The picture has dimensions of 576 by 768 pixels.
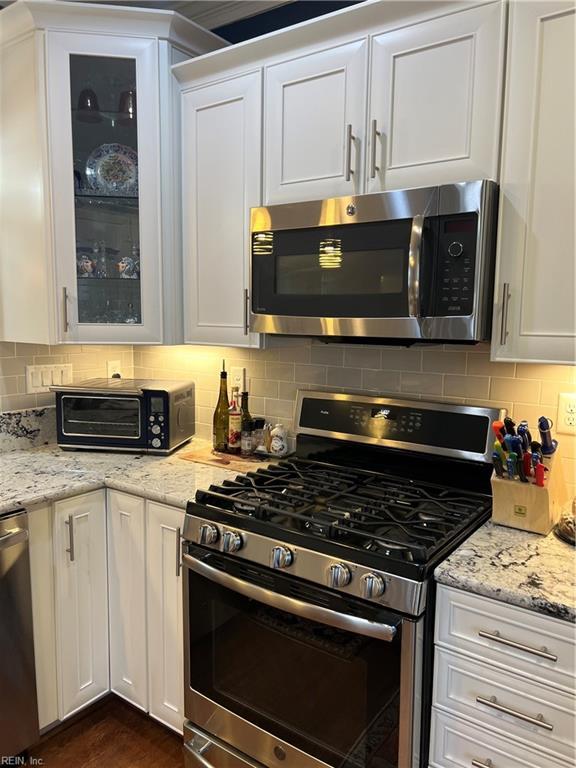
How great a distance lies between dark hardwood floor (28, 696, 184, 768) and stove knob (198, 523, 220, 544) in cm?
89

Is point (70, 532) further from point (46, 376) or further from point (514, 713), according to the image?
point (514, 713)

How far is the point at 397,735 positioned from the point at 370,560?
0.42 meters

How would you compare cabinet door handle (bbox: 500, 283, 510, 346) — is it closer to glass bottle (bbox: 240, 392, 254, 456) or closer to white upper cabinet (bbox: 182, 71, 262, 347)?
white upper cabinet (bbox: 182, 71, 262, 347)

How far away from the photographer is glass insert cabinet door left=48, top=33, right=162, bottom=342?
2012mm

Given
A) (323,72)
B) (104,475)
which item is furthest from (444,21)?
(104,475)

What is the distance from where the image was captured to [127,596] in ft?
6.42

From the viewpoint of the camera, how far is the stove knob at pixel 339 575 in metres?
1.33

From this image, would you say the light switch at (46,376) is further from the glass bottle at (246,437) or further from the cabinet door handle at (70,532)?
the glass bottle at (246,437)

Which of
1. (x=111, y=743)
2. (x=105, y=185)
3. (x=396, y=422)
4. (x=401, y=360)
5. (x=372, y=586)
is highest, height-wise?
(x=105, y=185)

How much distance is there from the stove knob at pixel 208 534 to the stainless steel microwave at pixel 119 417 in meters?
0.69

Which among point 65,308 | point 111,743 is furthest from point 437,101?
point 111,743

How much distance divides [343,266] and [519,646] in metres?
1.09

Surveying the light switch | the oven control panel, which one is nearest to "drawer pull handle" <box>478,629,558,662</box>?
the oven control panel

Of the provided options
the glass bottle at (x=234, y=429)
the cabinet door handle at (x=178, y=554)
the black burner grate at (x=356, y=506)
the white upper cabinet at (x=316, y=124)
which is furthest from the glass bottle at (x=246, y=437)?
the white upper cabinet at (x=316, y=124)
